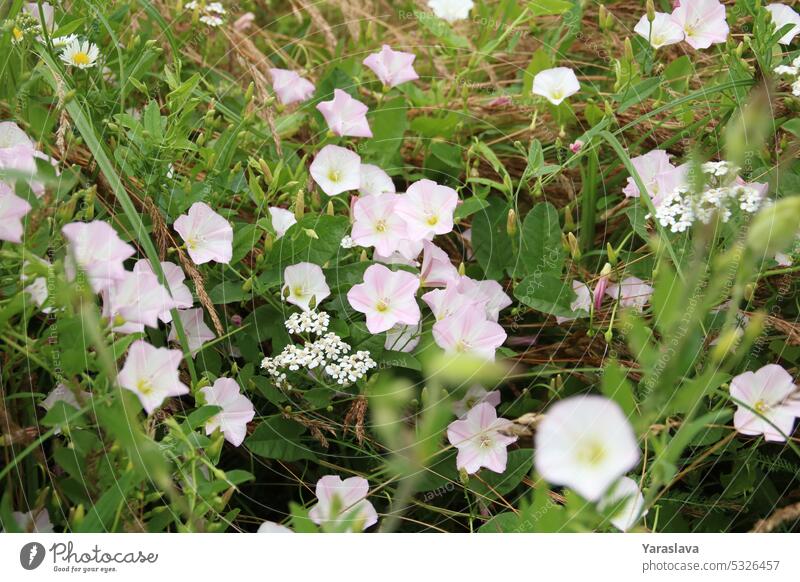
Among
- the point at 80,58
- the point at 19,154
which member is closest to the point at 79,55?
the point at 80,58

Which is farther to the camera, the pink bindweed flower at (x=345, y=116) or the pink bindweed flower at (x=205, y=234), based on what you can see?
the pink bindweed flower at (x=345, y=116)

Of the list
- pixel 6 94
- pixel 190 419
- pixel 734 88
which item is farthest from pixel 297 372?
pixel 734 88

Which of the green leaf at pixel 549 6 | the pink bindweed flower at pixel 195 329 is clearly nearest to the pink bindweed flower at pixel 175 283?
the pink bindweed flower at pixel 195 329

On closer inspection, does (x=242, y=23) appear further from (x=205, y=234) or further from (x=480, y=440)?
(x=480, y=440)

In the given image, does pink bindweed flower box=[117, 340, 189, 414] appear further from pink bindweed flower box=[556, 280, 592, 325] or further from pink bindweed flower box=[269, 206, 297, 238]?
pink bindweed flower box=[556, 280, 592, 325]
